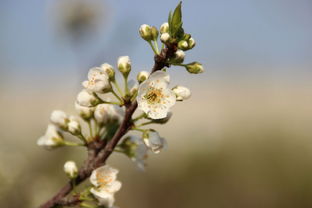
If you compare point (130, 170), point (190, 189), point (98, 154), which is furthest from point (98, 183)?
point (130, 170)

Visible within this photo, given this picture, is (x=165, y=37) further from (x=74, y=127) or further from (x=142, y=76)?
(x=74, y=127)

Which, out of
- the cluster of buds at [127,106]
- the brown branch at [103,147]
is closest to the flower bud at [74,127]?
the cluster of buds at [127,106]

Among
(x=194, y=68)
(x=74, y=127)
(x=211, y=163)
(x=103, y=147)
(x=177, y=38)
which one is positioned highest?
(x=177, y=38)

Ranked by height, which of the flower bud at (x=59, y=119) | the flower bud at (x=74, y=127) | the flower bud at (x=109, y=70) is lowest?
the flower bud at (x=74, y=127)

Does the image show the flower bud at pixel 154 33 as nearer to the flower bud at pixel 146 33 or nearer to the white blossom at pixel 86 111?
the flower bud at pixel 146 33

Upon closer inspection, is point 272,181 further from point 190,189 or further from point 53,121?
point 53,121

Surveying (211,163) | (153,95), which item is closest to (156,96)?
(153,95)
